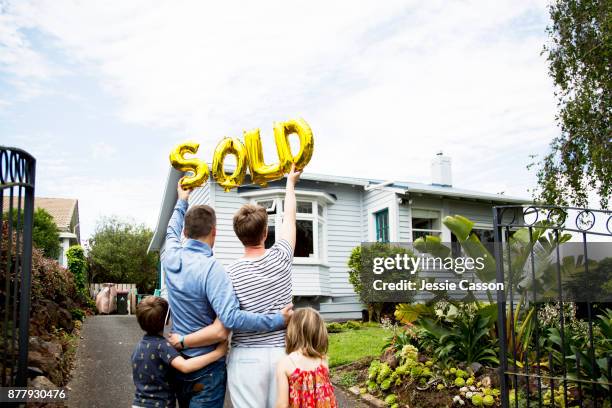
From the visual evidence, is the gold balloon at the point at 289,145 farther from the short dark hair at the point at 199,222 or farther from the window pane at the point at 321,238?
the window pane at the point at 321,238

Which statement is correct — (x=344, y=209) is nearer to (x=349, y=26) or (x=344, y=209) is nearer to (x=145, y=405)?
(x=349, y=26)

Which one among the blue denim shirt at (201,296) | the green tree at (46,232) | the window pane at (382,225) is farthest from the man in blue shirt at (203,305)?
the green tree at (46,232)

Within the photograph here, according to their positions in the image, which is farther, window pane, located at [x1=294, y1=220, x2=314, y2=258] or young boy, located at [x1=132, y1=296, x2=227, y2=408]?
window pane, located at [x1=294, y1=220, x2=314, y2=258]

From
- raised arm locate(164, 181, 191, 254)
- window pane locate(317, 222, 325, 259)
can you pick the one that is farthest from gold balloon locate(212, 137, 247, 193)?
window pane locate(317, 222, 325, 259)

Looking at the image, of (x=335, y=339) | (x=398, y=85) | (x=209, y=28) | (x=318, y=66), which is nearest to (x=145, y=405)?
(x=209, y=28)

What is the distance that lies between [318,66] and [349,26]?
1.06 m

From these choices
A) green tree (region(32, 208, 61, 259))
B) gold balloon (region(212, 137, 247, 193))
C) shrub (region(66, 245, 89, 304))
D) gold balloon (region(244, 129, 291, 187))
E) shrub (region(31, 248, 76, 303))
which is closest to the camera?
gold balloon (region(244, 129, 291, 187))

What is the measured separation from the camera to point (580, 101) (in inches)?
538

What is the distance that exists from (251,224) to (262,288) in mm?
339

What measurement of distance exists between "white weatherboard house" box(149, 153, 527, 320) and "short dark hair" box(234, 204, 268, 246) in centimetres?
1126

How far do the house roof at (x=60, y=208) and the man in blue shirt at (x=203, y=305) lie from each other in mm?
24613

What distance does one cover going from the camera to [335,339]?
1038cm

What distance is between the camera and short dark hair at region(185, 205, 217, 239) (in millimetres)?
2768

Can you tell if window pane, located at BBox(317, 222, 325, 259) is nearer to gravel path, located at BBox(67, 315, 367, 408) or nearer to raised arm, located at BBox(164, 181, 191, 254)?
gravel path, located at BBox(67, 315, 367, 408)
